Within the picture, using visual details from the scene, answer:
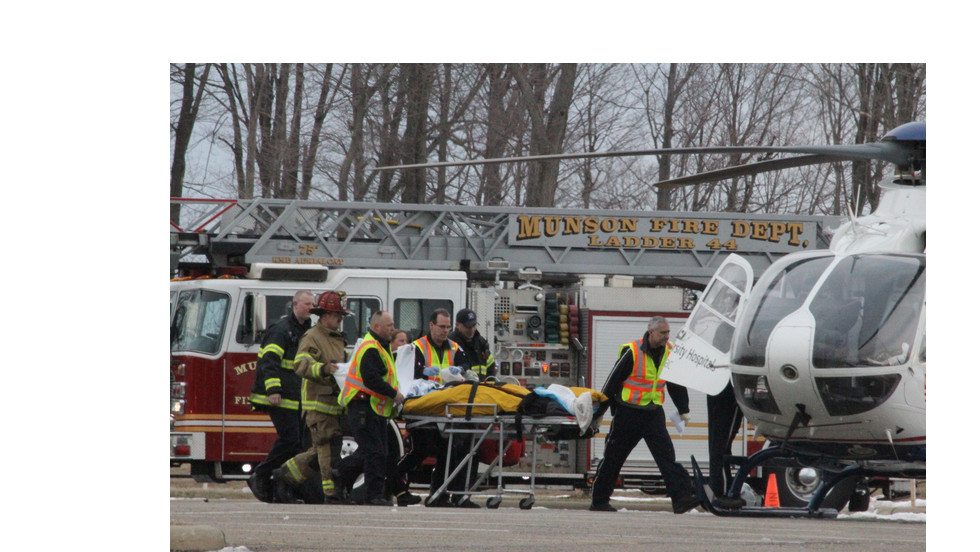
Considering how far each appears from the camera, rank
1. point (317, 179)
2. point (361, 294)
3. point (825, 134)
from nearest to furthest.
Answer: point (361, 294) < point (825, 134) < point (317, 179)

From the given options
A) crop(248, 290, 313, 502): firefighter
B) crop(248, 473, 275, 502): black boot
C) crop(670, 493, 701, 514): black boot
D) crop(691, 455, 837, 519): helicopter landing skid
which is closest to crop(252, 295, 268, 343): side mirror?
crop(248, 290, 313, 502): firefighter

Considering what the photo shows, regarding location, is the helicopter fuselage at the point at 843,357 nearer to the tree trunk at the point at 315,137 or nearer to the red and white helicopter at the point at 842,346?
the red and white helicopter at the point at 842,346

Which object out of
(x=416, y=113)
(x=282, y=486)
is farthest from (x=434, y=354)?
(x=416, y=113)

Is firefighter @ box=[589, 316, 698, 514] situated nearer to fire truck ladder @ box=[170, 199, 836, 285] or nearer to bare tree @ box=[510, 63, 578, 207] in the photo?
fire truck ladder @ box=[170, 199, 836, 285]

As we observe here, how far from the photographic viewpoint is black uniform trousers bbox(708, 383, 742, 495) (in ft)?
30.6

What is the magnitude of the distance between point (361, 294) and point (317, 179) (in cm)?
223

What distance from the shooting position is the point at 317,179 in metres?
13.7

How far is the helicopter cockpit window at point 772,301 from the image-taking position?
8.64 m

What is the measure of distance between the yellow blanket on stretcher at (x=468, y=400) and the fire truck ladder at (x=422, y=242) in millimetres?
3281

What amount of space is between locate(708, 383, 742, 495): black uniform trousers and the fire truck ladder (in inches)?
140

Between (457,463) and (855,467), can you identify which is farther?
(457,463)

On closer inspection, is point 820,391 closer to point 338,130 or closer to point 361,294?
point 361,294

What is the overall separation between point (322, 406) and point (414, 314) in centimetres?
241
